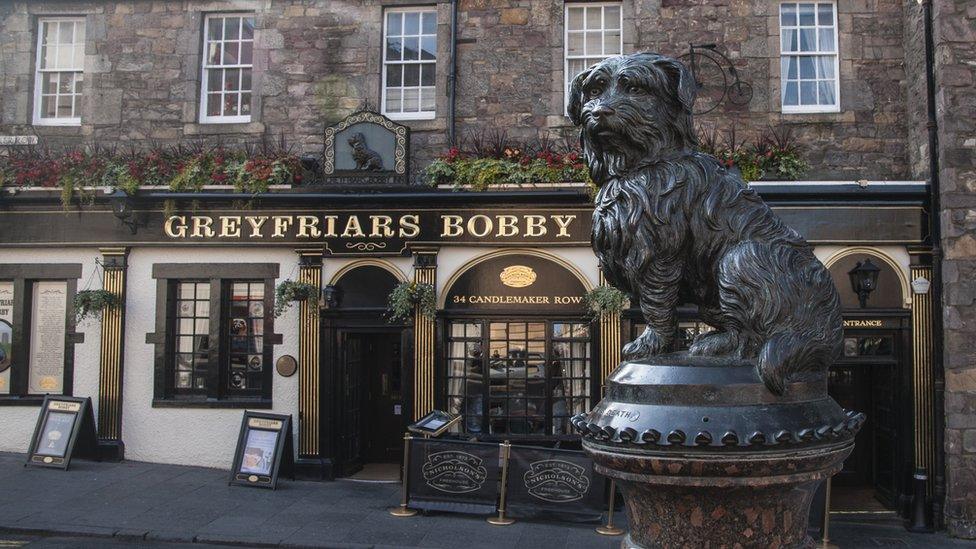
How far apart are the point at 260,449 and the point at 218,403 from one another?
1.30 metres

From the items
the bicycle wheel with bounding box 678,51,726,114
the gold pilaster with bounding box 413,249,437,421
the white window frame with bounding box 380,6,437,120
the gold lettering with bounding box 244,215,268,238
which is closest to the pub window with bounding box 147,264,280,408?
the gold lettering with bounding box 244,215,268,238

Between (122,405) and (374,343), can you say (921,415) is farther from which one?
(122,405)

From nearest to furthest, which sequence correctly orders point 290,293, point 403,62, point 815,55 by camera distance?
point 290,293
point 815,55
point 403,62

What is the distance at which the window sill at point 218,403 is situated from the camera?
→ 37.8 feet

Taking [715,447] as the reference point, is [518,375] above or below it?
below

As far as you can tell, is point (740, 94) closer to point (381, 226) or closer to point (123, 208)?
point (381, 226)

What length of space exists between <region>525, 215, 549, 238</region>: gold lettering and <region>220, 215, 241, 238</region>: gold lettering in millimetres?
4262

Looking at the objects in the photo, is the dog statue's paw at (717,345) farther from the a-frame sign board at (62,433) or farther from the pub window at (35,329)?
the pub window at (35,329)

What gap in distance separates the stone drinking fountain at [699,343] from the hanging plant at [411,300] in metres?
7.92

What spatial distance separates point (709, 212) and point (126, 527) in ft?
26.1

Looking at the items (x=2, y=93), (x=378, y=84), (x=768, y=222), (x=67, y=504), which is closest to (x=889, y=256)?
(x=378, y=84)

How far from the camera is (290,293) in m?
11.0

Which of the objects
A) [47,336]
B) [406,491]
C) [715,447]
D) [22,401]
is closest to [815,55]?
[406,491]

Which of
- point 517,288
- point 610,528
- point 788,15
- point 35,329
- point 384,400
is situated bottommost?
point 610,528
